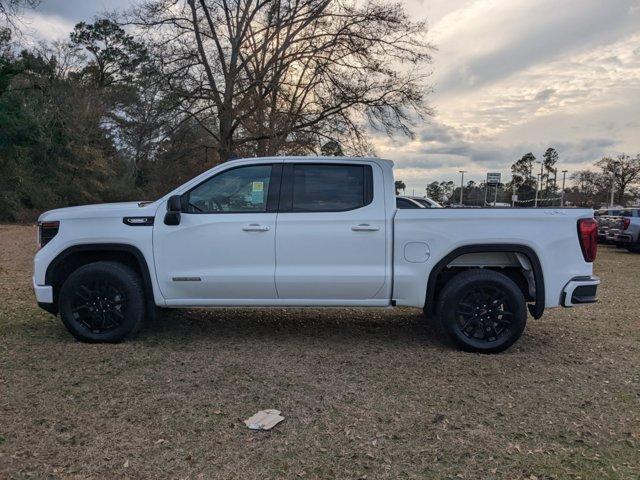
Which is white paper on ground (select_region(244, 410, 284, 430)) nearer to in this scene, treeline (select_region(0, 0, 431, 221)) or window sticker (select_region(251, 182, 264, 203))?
window sticker (select_region(251, 182, 264, 203))

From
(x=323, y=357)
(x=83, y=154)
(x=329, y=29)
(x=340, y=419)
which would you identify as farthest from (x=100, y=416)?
Result: (x=83, y=154)

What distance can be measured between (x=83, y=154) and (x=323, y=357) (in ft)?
105

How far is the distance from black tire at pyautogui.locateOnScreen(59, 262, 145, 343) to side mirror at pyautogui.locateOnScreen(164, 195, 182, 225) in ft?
2.21

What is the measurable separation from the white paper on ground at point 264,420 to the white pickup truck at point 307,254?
158cm

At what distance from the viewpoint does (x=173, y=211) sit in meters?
5.18

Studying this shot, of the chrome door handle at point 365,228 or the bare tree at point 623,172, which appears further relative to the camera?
the bare tree at point 623,172

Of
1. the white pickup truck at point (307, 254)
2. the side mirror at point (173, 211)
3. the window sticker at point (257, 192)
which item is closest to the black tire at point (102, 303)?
the white pickup truck at point (307, 254)

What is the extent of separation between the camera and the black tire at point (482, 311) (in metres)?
5.17

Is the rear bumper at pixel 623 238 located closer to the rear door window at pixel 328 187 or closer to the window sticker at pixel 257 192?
the rear door window at pixel 328 187

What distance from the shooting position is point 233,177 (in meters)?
A: 5.43

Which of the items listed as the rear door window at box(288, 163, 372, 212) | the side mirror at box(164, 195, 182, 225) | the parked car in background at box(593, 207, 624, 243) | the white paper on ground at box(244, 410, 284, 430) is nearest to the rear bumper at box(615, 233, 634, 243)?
the parked car in background at box(593, 207, 624, 243)

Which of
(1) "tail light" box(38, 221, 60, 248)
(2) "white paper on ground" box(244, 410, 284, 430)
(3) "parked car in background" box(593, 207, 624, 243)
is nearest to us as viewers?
(2) "white paper on ground" box(244, 410, 284, 430)

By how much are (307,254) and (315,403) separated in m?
1.59

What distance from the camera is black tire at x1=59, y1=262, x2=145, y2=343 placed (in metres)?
5.27
